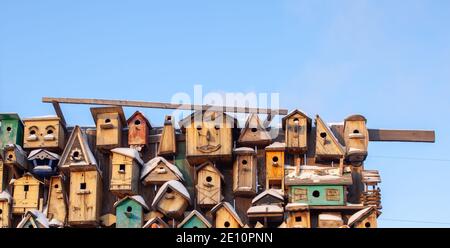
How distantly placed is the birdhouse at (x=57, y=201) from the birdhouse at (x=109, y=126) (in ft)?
2.04

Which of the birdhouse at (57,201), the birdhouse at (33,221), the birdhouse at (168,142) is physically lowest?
the birdhouse at (33,221)

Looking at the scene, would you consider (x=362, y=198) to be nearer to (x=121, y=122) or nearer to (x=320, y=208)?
(x=320, y=208)

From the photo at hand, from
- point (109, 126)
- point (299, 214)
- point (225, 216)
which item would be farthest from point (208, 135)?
point (299, 214)

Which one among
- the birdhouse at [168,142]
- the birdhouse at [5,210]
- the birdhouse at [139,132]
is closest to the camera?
the birdhouse at [5,210]

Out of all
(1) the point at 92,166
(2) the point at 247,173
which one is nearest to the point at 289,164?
(2) the point at 247,173

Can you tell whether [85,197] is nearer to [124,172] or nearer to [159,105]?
[124,172]

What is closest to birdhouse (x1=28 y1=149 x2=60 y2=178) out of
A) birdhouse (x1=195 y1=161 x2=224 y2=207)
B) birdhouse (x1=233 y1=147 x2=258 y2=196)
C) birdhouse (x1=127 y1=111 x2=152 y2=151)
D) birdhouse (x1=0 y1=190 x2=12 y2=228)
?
birdhouse (x1=0 y1=190 x2=12 y2=228)

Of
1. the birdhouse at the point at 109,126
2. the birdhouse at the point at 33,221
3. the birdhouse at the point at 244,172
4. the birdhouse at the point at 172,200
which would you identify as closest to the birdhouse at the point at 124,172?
Answer: the birdhouse at the point at 109,126

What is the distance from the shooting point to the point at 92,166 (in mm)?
10828

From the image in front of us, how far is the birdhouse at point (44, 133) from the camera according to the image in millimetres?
11133

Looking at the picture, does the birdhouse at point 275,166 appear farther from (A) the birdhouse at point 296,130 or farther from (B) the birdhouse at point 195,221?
(B) the birdhouse at point 195,221

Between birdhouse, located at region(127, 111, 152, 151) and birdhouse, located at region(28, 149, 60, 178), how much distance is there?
86 centimetres

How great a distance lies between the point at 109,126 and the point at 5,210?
1.47 metres
